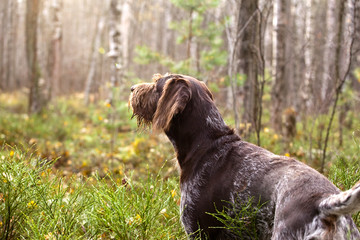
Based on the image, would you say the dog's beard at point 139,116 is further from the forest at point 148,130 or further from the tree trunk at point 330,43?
the tree trunk at point 330,43

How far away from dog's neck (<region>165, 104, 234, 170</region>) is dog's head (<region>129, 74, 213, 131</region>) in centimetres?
11

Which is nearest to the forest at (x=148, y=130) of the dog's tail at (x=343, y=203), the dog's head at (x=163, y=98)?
the dog's head at (x=163, y=98)

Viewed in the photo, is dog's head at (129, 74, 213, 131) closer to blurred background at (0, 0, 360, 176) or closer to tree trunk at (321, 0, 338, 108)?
blurred background at (0, 0, 360, 176)

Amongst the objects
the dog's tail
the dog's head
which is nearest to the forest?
the dog's head

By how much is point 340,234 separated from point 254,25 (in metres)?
4.92

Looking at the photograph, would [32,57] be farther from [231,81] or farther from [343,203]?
[343,203]

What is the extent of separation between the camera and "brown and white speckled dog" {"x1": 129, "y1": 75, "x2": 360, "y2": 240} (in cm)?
221

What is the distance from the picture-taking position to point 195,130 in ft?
10.8

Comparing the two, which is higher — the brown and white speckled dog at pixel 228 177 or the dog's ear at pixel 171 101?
the dog's ear at pixel 171 101

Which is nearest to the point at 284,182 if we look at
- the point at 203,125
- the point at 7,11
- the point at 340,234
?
the point at 340,234

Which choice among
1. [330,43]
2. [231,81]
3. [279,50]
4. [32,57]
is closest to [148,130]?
[231,81]

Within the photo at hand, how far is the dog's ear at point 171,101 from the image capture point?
10.3ft

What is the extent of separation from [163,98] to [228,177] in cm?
97

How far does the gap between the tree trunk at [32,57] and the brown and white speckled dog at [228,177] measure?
11.0 metres
